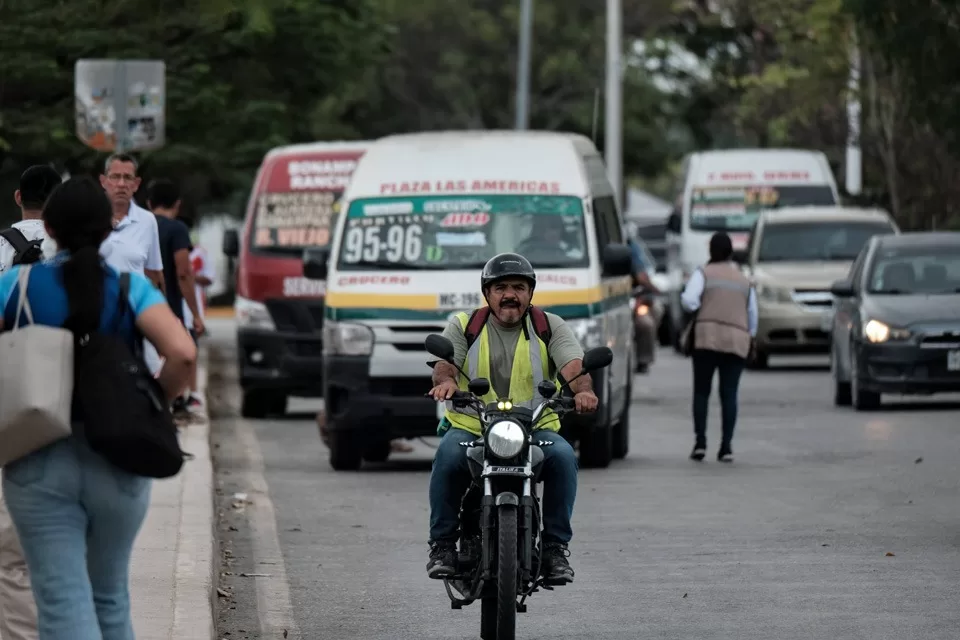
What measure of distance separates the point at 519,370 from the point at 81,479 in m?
2.93

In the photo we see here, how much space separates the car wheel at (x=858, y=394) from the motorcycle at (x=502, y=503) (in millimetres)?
12608

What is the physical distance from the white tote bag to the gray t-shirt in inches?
116

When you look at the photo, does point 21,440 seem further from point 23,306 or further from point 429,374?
point 429,374

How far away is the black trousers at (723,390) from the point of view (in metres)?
16.9

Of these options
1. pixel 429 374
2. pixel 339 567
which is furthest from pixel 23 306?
pixel 429 374

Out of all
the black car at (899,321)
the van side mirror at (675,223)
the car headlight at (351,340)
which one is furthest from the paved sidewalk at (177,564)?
the van side mirror at (675,223)

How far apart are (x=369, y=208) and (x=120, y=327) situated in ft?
32.7

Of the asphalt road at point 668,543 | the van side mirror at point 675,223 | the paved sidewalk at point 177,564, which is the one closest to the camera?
the paved sidewalk at point 177,564

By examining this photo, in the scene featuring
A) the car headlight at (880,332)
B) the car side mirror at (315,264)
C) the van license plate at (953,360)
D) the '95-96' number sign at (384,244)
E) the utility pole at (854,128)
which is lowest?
the utility pole at (854,128)

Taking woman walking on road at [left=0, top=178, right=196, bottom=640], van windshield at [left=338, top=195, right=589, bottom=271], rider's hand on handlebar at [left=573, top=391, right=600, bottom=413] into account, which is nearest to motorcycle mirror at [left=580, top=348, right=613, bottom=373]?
rider's hand on handlebar at [left=573, top=391, right=600, bottom=413]

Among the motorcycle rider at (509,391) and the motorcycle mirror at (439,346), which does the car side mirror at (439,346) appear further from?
the motorcycle rider at (509,391)

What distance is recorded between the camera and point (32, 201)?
9.77 metres

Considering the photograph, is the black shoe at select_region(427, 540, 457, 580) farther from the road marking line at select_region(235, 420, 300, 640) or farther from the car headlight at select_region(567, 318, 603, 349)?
the car headlight at select_region(567, 318, 603, 349)

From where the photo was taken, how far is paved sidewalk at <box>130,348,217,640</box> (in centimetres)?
860
